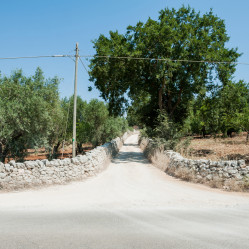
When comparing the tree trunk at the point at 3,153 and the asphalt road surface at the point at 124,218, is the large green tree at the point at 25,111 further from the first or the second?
the asphalt road surface at the point at 124,218

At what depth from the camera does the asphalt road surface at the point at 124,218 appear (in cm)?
413

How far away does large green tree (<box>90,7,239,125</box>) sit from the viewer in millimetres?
17297

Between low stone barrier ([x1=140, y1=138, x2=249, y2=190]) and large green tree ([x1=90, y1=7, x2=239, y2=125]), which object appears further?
large green tree ([x1=90, y1=7, x2=239, y2=125])

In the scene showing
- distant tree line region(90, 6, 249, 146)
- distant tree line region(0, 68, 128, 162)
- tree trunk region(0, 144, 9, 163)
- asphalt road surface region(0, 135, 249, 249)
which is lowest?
asphalt road surface region(0, 135, 249, 249)

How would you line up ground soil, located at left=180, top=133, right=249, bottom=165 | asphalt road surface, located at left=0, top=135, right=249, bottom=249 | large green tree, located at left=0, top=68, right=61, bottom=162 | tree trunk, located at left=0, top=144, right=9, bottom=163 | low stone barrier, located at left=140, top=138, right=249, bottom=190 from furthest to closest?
tree trunk, located at left=0, top=144, right=9, bottom=163, ground soil, located at left=180, top=133, right=249, bottom=165, large green tree, located at left=0, top=68, right=61, bottom=162, low stone barrier, located at left=140, top=138, right=249, bottom=190, asphalt road surface, located at left=0, top=135, right=249, bottom=249

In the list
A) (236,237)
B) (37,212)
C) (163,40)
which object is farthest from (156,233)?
(163,40)

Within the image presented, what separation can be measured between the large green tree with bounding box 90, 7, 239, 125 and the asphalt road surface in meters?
11.4

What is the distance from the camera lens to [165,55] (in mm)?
17734

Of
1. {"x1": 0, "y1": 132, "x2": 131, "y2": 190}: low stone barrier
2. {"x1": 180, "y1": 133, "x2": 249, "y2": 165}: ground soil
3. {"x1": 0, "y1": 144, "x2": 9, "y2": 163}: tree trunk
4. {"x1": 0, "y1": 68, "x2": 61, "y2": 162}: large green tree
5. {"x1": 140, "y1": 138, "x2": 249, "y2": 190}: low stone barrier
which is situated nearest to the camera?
{"x1": 140, "y1": 138, "x2": 249, "y2": 190}: low stone barrier

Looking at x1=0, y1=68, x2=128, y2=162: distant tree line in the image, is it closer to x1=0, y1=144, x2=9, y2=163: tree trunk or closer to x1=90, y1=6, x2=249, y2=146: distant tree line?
x1=0, y1=144, x2=9, y2=163: tree trunk

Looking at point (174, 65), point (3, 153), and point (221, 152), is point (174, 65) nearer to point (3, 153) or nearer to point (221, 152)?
point (221, 152)

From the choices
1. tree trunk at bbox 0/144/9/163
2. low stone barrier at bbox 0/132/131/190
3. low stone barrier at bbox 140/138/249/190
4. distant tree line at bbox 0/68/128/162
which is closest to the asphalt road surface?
low stone barrier at bbox 0/132/131/190

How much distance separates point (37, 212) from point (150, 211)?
3.48 metres

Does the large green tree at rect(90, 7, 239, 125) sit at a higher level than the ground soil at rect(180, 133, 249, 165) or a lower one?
higher
